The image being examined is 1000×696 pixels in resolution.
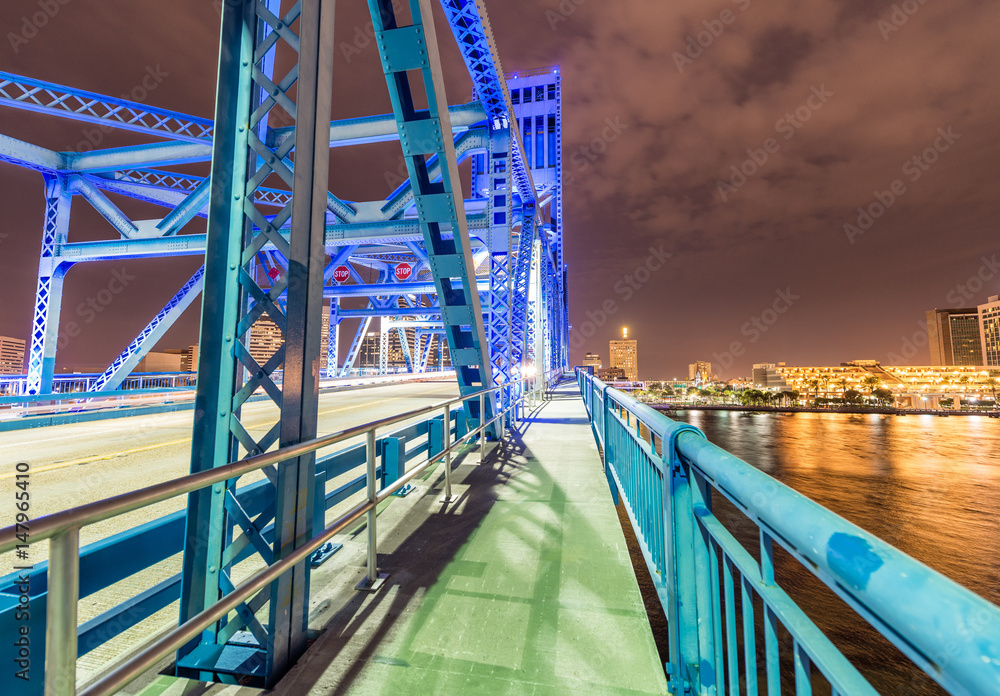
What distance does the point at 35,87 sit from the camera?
33.3ft

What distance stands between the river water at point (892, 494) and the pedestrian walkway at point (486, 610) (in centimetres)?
517

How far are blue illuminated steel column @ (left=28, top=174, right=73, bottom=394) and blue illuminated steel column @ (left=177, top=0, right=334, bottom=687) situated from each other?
1657 cm

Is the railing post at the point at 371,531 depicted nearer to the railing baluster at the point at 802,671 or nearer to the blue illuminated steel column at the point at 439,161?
the railing baluster at the point at 802,671

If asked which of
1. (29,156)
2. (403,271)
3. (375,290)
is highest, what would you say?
(29,156)

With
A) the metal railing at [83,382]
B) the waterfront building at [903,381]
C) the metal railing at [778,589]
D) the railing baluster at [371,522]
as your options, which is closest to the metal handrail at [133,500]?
the railing baluster at [371,522]

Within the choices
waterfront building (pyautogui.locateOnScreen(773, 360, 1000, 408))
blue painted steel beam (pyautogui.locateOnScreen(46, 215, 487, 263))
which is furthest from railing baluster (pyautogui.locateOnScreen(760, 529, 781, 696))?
waterfront building (pyautogui.locateOnScreen(773, 360, 1000, 408))

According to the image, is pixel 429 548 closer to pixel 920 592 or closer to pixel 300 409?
pixel 300 409

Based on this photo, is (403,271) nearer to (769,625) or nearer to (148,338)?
(148,338)

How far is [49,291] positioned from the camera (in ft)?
44.0

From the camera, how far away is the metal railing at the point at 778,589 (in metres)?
0.60

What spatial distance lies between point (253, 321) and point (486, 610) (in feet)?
7.76

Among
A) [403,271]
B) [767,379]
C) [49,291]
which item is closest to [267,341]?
[403,271]

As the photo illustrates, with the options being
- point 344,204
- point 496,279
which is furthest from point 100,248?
point 496,279

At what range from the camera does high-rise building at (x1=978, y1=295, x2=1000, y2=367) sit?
15325 centimetres
